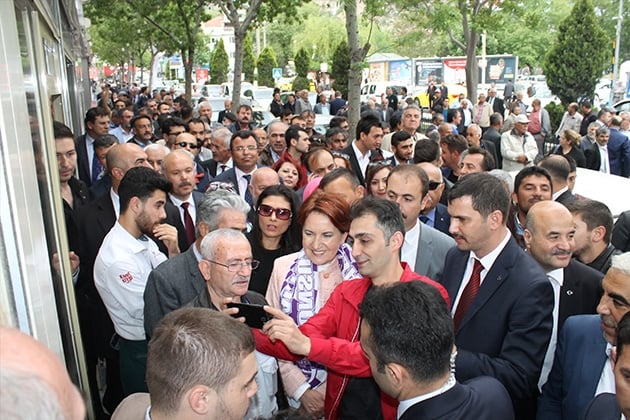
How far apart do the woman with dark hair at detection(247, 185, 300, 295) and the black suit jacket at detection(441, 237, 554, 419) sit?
1.58 metres

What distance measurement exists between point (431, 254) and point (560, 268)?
0.88 m

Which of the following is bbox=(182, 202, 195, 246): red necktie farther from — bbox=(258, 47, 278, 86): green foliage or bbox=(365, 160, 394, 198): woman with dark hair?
bbox=(258, 47, 278, 86): green foliage

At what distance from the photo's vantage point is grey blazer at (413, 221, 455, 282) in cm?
443

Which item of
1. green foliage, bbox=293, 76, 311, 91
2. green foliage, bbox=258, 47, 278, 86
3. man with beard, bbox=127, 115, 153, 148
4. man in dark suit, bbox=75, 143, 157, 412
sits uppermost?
green foliage, bbox=258, 47, 278, 86

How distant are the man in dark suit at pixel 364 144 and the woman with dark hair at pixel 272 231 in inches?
150

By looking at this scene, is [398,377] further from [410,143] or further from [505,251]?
[410,143]

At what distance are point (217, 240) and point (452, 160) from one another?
209 inches

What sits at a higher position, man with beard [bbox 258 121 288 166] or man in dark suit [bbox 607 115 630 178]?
man with beard [bbox 258 121 288 166]

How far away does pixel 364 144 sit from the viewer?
863 cm

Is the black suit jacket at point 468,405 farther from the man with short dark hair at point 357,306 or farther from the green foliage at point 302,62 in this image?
the green foliage at point 302,62

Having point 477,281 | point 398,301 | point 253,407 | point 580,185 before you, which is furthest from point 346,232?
point 580,185

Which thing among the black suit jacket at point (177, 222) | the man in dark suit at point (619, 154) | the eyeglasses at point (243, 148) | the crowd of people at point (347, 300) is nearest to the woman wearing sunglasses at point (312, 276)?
the crowd of people at point (347, 300)

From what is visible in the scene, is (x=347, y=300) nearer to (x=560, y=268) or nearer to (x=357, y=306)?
(x=357, y=306)

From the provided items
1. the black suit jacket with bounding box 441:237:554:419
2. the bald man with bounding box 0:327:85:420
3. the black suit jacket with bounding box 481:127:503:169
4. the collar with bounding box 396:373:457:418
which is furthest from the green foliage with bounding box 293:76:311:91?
the bald man with bounding box 0:327:85:420
